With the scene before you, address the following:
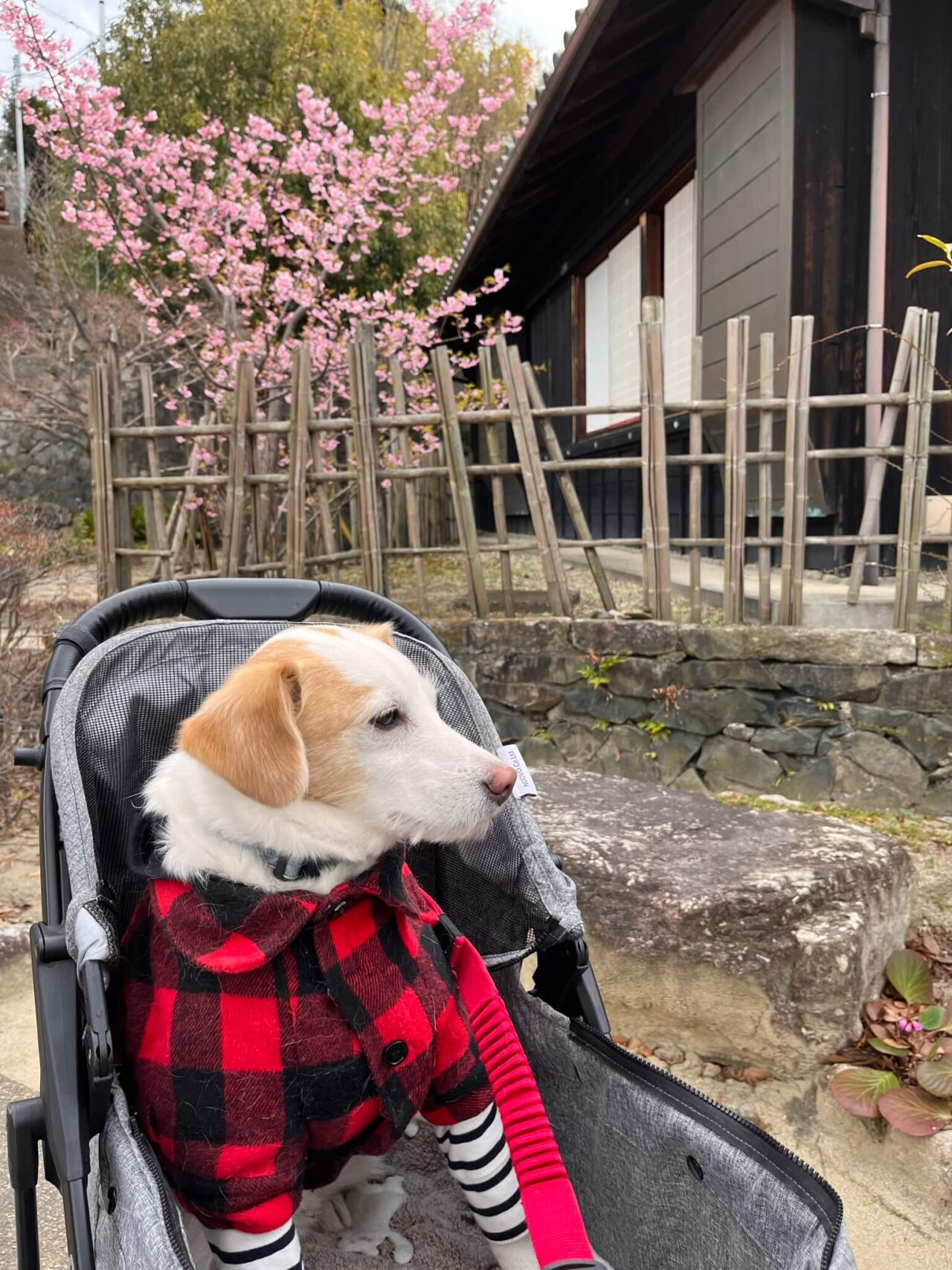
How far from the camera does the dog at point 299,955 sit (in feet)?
3.92

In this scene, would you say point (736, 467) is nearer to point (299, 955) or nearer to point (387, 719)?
point (387, 719)

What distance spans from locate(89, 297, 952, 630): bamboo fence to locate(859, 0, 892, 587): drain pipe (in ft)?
0.84

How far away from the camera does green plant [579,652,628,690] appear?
489 centimetres

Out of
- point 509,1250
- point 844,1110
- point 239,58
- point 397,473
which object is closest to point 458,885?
point 509,1250

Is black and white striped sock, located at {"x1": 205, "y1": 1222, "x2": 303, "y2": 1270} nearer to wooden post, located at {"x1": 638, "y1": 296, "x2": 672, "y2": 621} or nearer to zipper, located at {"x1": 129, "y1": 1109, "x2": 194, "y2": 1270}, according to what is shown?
zipper, located at {"x1": 129, "y1": 1109, "x2": 194, "y2": 1270}

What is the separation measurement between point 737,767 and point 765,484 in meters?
1.38

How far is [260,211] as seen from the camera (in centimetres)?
947

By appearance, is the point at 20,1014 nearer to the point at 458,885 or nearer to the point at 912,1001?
the point at 458,885

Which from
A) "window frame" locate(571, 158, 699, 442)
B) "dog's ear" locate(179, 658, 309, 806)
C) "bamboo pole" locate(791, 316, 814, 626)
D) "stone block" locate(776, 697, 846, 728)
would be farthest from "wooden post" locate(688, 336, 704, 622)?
"dog's ear" locate(179, 658, 309, 806)

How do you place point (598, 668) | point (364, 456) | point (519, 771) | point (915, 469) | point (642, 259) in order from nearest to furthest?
1. point (519, 771)
2. point (915, 469)
3. point (598, 668)
4. point (364, 456)
5. point (642, 259)

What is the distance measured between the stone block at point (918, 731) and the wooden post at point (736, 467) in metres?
0.79

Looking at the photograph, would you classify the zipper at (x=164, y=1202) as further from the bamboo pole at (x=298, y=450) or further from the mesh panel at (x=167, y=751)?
the bamboo pole at (x=298, y=450)

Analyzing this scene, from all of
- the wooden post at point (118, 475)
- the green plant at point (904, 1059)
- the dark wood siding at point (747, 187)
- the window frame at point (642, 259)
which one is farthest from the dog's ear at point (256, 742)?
the window frame at point (642, 259)

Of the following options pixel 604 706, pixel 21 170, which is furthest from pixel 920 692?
pixel 21 170
